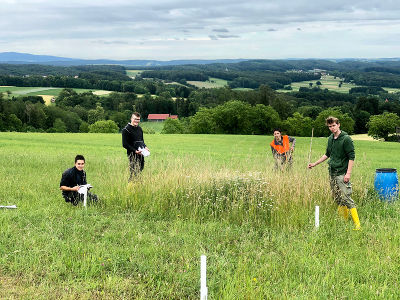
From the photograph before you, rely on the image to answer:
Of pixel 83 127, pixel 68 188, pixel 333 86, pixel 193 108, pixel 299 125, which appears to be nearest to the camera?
Answer: pixel 68 188

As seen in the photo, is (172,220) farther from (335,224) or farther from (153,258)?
(335,224)

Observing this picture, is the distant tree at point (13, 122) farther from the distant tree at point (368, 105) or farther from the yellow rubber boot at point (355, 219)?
the yellow rubber boot at point (355, 219)

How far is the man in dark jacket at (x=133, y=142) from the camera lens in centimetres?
980

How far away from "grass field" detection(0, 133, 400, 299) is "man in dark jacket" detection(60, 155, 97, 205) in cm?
36

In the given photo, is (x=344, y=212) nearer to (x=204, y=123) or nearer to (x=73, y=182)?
(x=73, y=182)

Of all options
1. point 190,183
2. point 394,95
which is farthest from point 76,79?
point 190,183

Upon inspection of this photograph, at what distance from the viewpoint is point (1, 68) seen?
194500 mm

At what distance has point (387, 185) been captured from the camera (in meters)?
9.05

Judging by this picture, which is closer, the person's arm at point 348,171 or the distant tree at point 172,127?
the person's arm at point 348,171

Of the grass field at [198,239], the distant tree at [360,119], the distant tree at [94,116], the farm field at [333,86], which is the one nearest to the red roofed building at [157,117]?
the distant tree at [94,116]

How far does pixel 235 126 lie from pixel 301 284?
2859 inches

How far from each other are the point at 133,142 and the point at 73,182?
191cm

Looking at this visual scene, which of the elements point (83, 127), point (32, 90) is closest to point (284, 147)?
point (83, 127)

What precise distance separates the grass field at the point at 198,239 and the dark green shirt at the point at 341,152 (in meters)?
0.89
